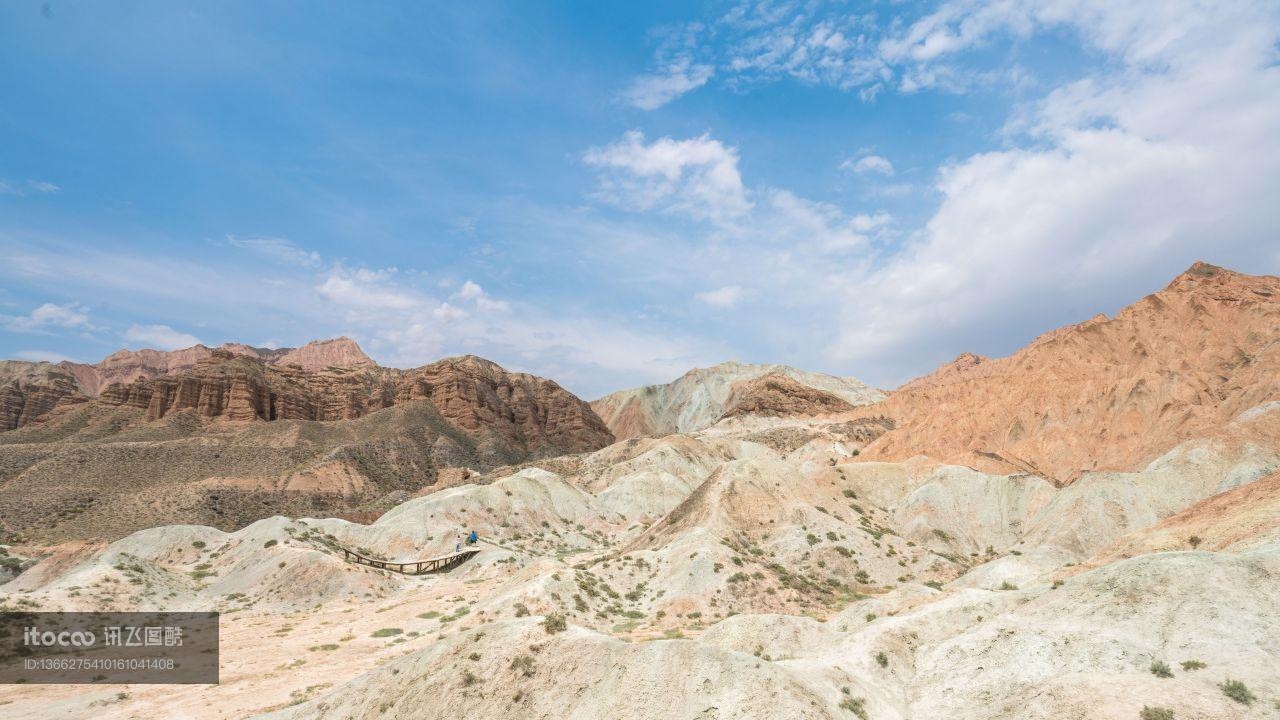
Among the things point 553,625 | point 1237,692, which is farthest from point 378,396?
point 1237,692

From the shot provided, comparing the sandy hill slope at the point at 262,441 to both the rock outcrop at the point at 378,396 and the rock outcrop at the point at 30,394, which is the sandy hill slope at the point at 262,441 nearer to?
the rock outcrop at the point at 378,396

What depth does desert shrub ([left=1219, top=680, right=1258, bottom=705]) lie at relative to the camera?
13.3 metres

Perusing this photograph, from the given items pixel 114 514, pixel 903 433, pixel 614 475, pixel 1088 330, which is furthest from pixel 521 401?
pixel 1088 330

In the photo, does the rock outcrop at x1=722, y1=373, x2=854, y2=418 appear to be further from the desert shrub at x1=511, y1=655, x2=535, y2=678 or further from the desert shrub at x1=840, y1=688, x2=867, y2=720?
the desert shrub at x1=511, y1=655, x2=535, y2=678

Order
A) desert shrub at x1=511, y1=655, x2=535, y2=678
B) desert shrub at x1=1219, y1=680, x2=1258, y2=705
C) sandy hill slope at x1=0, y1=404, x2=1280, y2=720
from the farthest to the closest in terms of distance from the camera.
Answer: desert shrub at x1=511, y1=655, x2=535, y2=678, sandy hill slope at x1=0, y1=404, x2=1280, y2=720, desert shrub at x1=1219, y1=680, x2=1258, y2=705

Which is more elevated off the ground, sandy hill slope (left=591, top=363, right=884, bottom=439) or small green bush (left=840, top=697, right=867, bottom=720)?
sandy hill slope (left=591, top=363, right=884, bottom=439)

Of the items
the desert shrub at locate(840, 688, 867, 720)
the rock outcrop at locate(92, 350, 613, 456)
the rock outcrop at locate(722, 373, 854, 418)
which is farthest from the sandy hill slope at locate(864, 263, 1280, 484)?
the rock outcrop at locate(92, 350, 613, 456)

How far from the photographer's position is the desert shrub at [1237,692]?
13.3 metres

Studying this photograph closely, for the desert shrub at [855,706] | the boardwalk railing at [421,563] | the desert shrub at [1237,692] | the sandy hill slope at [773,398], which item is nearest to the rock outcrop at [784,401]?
the sandy hill slope at [773,398]

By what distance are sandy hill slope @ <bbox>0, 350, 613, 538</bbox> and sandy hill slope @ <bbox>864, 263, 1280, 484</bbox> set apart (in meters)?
68.3

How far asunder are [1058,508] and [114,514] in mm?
88957

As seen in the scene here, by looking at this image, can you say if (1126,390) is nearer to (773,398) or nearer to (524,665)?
(524,665)

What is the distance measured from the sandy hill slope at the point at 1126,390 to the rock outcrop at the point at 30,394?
166453mm

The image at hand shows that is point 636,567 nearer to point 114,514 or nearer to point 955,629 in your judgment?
point 955,629
